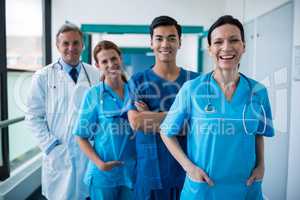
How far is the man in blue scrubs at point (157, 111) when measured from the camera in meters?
1.32

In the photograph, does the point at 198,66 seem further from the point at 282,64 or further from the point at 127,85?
the point at 127,85

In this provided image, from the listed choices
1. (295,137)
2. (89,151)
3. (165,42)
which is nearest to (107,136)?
(89,151)

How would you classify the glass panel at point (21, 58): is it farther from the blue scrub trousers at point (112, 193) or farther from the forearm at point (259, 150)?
the forearm at point (259, 150)

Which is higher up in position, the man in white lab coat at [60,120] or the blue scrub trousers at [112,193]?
the man in white lab coat at [60,120]

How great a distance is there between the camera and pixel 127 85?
148 cm

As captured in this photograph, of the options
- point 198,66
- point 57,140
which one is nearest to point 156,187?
point 57,140

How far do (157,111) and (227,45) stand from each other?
1.50 feet

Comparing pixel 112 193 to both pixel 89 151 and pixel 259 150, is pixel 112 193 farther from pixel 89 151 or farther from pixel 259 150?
pixel 259 150

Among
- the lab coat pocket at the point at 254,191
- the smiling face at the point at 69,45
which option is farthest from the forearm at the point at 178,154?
the smiling face at the point at 69,45

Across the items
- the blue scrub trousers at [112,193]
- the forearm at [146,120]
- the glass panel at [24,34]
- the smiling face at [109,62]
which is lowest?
the blue scrub trousers at [112,193]

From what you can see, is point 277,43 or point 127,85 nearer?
point 127,85

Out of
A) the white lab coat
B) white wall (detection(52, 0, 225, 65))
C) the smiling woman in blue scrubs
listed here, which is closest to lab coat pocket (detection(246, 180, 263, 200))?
the smiling woman in blue scrubs

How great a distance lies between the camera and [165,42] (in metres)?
1.32

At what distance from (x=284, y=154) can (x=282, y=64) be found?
2.03 feet
